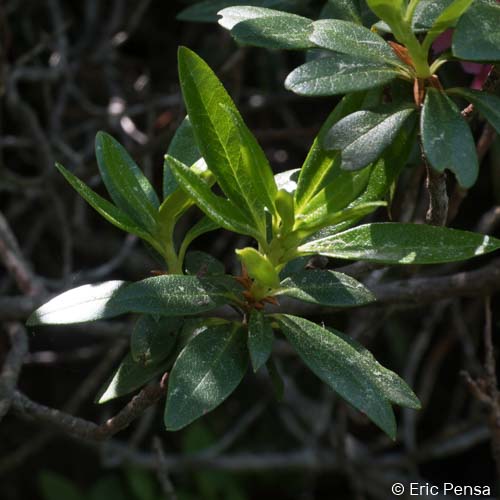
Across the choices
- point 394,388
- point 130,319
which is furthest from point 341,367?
point 130,319

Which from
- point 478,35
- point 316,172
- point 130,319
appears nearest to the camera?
point 478,35

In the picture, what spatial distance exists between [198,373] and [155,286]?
8cm

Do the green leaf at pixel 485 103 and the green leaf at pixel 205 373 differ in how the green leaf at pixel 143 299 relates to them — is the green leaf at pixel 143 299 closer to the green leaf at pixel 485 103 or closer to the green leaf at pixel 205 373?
the green leaf at pixel 205 373

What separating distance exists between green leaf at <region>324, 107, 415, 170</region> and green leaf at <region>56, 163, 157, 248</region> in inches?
8.1

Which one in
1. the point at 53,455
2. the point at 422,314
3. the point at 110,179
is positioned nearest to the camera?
the point at 110,179

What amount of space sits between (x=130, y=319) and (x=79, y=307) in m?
1.16

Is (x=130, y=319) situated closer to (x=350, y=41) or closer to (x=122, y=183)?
(x=122, y=183)

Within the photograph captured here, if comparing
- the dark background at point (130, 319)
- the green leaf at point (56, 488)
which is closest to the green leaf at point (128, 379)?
the dark background at point (130, 319)

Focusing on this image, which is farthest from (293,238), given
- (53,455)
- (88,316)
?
(53,455)

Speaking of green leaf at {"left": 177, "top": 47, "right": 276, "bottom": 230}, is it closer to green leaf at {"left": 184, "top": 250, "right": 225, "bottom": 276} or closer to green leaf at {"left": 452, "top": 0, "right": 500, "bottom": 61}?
green leaf at {"left": 184, "top": 250, "right": 225, "bottom": 276}

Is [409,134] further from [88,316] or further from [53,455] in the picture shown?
[53,455]

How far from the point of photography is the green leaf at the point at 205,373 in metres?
0.71

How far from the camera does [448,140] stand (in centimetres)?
73

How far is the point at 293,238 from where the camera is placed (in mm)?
780
